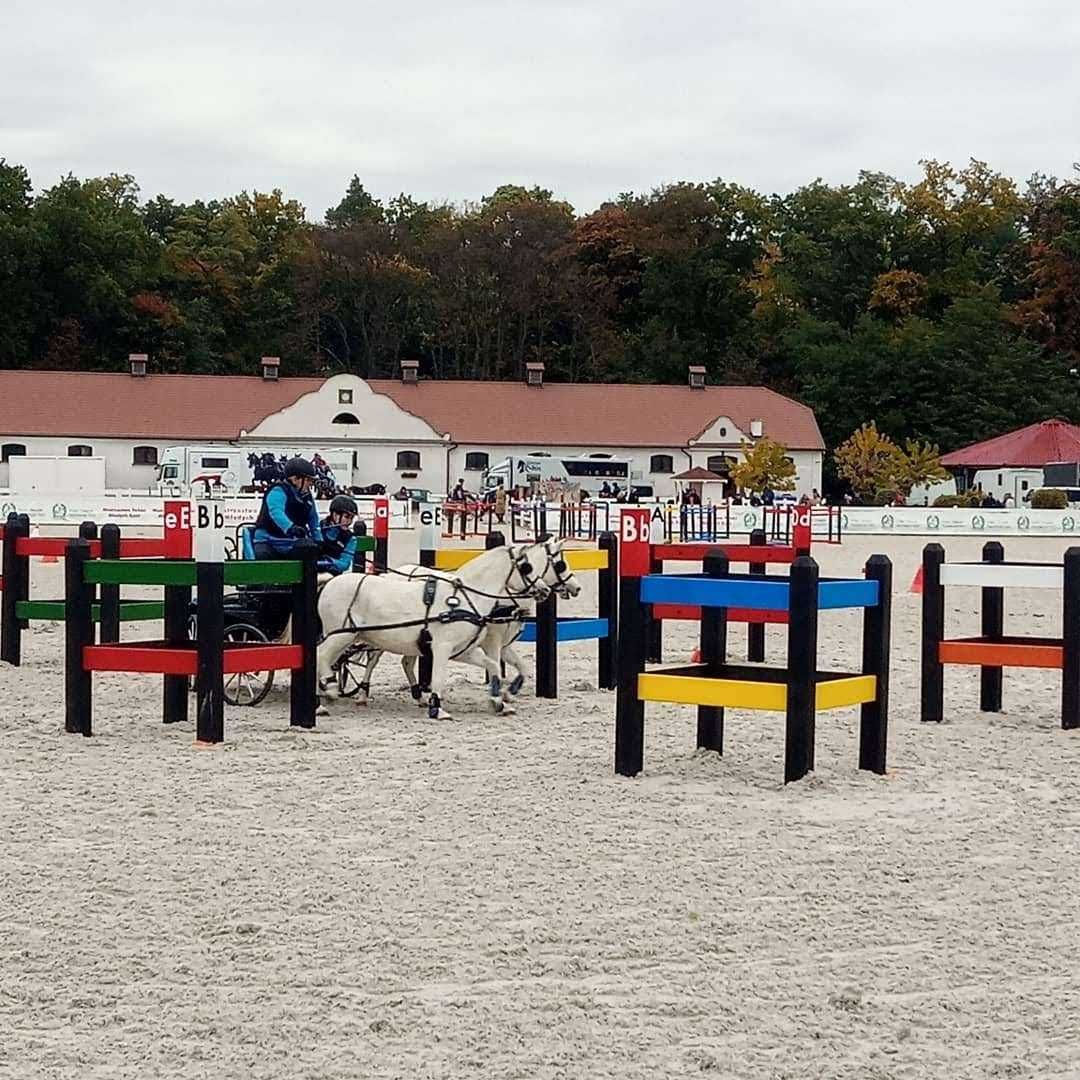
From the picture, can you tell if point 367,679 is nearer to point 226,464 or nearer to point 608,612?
point 608,612

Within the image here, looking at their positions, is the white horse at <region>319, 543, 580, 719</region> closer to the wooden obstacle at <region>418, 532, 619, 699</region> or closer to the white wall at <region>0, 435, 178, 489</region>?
the wooden obstacle at <region>418, 532, 619, 699</region>

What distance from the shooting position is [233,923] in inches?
261

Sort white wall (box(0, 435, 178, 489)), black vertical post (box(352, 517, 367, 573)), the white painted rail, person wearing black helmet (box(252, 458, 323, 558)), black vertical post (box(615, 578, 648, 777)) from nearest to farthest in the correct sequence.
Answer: black vertical post (box(615, 578, 648, 777))
the white painted rail
person wearing black helmet (box(252, 458, 323, 558))
black vertical post (box(352, 517, 367, 573))
white wall (box(0, 435, 178, 489))

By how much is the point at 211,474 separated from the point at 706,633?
5035 cm

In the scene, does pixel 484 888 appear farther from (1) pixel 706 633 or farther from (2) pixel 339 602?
(2) pixel 339 602

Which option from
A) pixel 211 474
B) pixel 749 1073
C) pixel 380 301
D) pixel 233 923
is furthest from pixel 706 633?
pixel 380 301

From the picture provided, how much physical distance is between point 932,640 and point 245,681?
496 centimetres

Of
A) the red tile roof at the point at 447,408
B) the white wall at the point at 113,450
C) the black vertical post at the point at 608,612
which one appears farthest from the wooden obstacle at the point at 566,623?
the red tile roof at the point at 447,408

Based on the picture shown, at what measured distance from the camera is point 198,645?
1079 cm

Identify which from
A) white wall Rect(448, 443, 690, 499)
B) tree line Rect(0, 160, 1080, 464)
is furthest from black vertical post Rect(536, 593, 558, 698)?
tree line Rect(0, 160, 1080, 464)

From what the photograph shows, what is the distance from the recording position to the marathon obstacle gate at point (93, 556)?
42.3ft

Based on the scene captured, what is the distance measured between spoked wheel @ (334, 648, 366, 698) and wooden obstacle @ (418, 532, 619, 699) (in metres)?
0.53

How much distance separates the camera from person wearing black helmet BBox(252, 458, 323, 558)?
12.9 meters

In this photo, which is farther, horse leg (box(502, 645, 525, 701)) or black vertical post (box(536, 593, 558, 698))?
black vertical post (box(536, 593, 558, 698))
